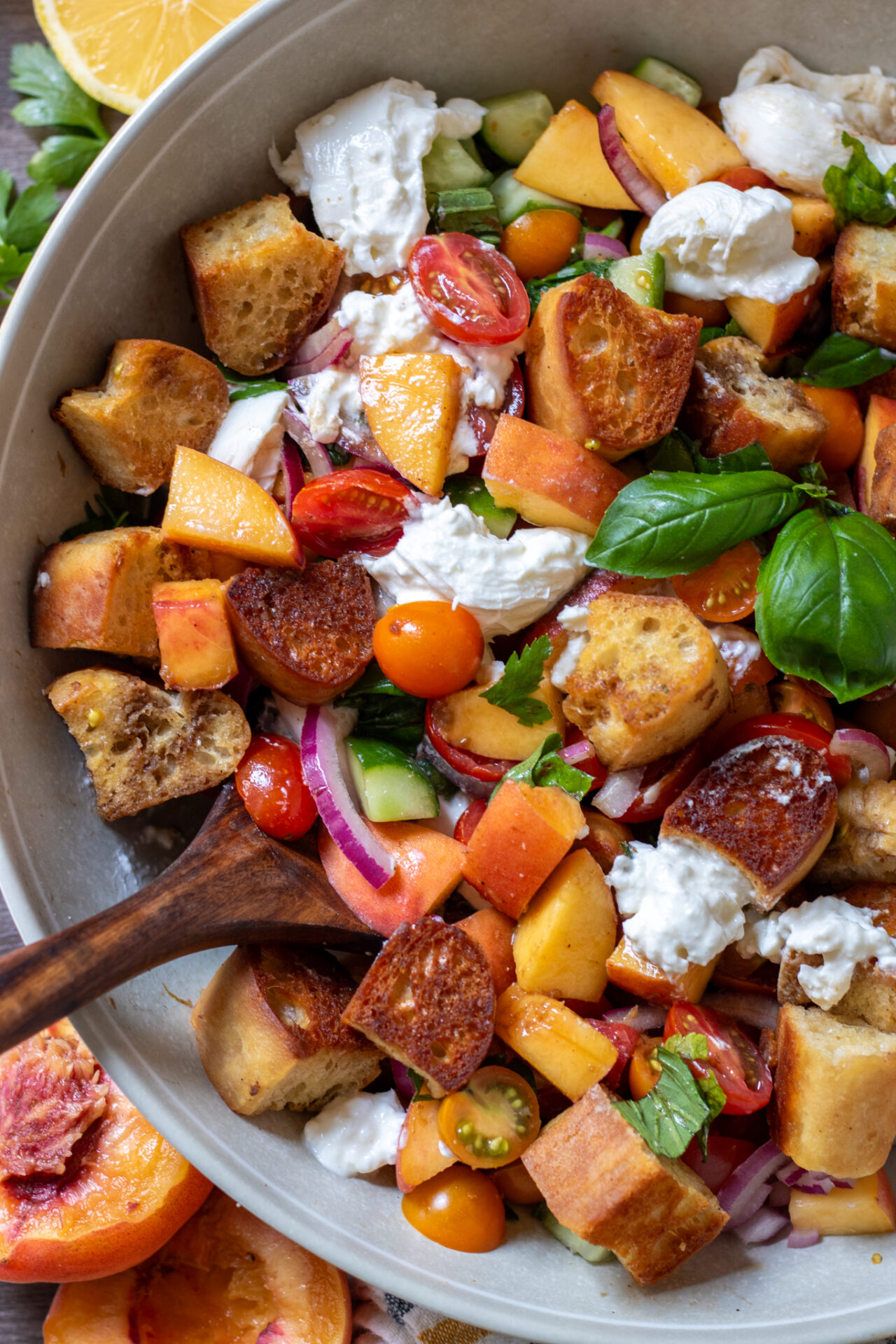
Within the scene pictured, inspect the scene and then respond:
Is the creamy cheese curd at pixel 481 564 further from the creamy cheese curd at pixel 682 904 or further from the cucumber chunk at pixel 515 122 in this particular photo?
the cucumber chunk at pixel 515 122

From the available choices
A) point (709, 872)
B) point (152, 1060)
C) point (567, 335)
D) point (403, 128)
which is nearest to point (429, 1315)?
point (152, 1060)

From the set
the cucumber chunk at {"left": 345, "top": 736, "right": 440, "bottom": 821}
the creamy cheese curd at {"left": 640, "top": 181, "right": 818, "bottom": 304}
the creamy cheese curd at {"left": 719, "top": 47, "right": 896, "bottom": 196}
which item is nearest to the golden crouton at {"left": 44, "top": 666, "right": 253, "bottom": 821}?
the cucumber chunk at {"left": 345, "top": 736, "right": 440, "bottom": 821}

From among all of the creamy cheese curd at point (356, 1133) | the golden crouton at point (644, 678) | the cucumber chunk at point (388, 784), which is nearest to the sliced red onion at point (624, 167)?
the golden crouton at point (644, 678)

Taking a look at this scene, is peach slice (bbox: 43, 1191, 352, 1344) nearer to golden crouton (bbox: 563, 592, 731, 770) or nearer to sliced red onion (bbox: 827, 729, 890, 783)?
golden crouton (bbox: 563, 592, 731, 770)

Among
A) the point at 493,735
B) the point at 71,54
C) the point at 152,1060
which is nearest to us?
the point at 152,1060

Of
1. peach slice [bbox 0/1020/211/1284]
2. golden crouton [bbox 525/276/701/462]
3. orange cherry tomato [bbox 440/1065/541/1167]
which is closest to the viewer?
orange cherry tomato [bbox 440/1065/541/1167]

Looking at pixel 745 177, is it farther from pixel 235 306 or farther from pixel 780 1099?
pixel 780 1099

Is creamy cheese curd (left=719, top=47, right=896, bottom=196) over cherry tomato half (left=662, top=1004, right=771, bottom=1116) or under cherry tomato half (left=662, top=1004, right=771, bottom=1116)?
over
